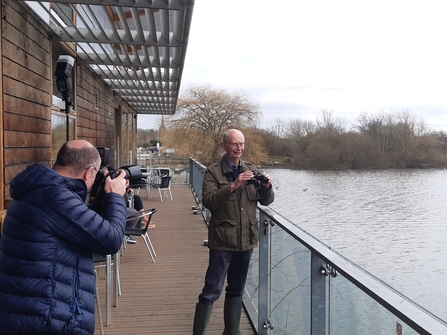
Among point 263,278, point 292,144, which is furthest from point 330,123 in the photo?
point 263,278

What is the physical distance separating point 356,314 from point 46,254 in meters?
1.02

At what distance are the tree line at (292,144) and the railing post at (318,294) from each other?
1107 inches

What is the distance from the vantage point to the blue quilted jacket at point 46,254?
1434mm

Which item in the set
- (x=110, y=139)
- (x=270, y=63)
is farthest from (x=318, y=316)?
(x=270, y=63)

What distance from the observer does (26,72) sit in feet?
13.0

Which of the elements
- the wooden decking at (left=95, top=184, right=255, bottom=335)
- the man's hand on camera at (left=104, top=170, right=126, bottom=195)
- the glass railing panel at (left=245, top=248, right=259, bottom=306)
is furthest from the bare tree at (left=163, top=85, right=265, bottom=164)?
the man's hand on camera at (left=104, top=170, right=126, bottom=195)

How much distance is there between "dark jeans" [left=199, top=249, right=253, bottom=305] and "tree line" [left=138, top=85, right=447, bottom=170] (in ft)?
89.5

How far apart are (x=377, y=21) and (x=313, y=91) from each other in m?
17.5

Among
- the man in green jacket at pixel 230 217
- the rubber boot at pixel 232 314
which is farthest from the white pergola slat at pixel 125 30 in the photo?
the rubber boot at pixel 232 314

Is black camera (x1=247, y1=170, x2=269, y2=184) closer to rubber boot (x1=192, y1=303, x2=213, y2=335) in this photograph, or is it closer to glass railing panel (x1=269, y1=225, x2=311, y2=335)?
glass railing panel (x1=269, y1=225, x2=311, y2=335)

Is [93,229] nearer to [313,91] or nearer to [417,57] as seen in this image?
[417,57]

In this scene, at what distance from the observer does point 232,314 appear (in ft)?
8.85

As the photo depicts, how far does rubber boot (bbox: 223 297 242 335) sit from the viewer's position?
2.68 meters

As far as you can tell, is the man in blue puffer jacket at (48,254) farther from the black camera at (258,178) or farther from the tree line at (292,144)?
the tree line at (292,144)
